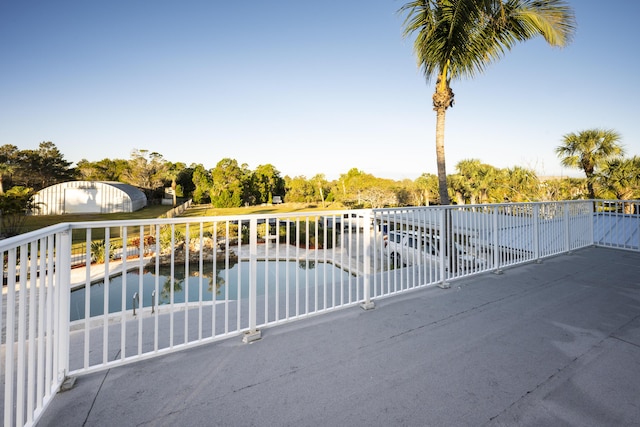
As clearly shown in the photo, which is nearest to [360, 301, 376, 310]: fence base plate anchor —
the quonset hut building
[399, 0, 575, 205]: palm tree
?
[399, 0, 575, 205]: palm tree

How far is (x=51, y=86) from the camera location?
16.0 metres

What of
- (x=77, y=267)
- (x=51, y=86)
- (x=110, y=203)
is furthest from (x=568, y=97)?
(x=110, y=203)

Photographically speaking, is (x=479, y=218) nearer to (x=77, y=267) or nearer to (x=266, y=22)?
(x=266, y=22)

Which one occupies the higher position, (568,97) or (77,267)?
(568,97)

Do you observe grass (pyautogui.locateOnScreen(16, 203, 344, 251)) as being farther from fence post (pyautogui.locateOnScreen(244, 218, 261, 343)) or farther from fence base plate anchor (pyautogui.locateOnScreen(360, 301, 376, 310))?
fence post (pyautogui.locateOnScreen(244, 218, 261, 343))

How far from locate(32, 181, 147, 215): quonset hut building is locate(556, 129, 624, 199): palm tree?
1328 inches

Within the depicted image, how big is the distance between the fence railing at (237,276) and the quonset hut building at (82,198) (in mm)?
22383

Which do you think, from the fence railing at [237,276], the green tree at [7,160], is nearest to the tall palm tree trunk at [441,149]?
the fence railing at [237,276]

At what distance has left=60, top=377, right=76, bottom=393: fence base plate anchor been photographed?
169 centimetres

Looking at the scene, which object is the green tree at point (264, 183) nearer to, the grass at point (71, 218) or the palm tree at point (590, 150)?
the grass at point (71, 218)

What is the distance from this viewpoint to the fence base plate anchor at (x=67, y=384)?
66.3 inches

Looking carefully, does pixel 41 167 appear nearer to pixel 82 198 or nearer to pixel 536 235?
pixel 82 198

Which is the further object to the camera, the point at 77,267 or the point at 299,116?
the point at 299,116

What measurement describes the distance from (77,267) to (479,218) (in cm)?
1246
